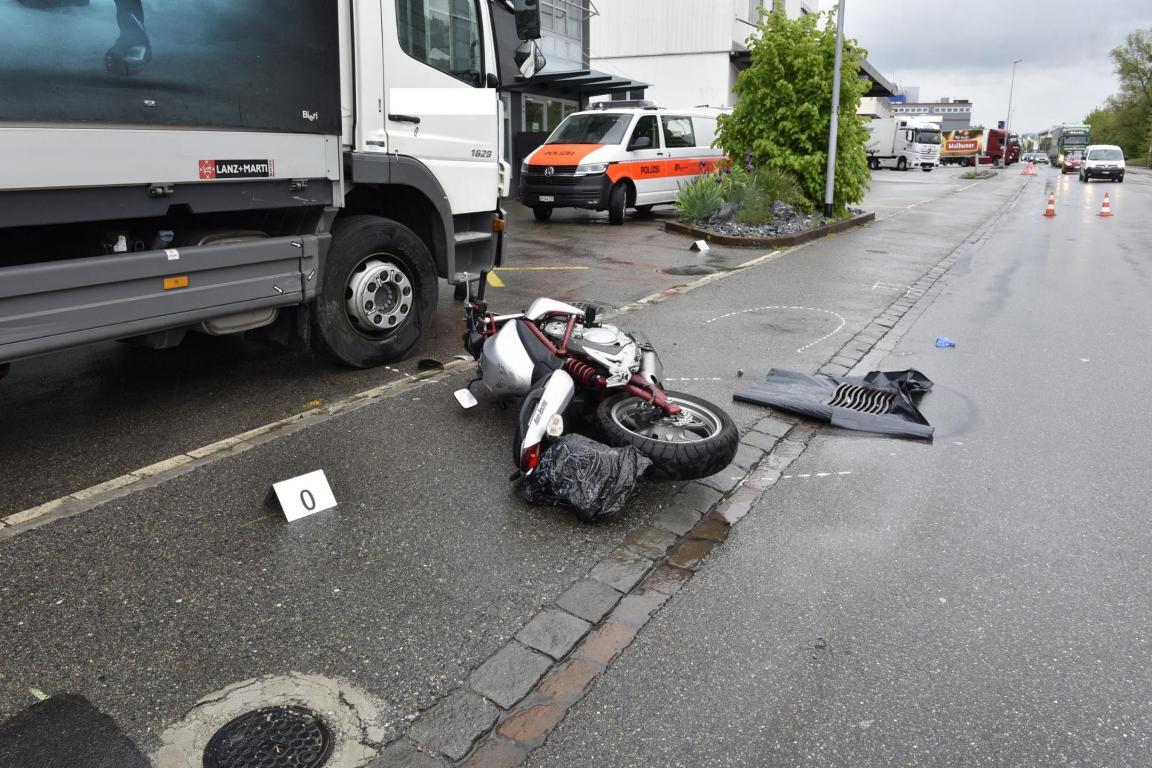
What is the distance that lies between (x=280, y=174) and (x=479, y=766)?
403 cm

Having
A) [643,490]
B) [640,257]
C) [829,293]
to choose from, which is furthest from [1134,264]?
[643,490]

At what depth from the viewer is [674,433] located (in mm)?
4859

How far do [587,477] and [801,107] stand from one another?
14.8 m

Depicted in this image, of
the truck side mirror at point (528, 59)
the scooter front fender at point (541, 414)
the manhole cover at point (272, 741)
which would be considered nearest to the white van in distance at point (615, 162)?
the truck side mirror at point (528, 59)

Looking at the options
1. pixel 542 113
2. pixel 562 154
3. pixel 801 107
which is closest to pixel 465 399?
pixel 562 154

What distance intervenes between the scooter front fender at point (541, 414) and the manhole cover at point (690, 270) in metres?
7.46

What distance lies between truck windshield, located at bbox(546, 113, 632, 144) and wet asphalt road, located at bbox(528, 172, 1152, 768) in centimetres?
1245

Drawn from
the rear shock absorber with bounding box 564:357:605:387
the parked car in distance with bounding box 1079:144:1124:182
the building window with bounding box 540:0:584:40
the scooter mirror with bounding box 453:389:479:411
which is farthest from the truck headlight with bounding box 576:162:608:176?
the parked car in distance with bounding box 1079:144:1124:182

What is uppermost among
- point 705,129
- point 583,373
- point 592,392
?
point 705,129

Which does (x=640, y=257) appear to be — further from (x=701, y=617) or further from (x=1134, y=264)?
(x=701, y=617)

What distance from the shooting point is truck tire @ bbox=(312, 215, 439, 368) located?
20.1ft

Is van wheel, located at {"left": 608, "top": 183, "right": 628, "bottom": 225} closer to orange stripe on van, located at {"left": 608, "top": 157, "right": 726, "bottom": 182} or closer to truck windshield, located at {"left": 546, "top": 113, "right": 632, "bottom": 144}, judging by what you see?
orange stripe on van, located at {"left": 608, "top": 157, "right": 726, "bottom": 182}

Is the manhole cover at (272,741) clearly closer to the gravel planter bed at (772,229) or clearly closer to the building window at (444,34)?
the building window at (444,34)

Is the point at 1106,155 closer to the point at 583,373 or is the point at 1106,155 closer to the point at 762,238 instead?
the point at 762,238
